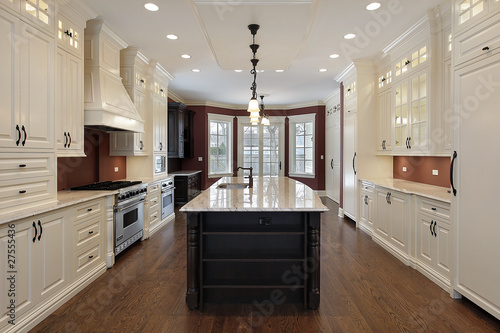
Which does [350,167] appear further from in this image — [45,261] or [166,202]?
[45,261]

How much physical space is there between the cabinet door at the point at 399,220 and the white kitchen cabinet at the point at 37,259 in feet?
12.0

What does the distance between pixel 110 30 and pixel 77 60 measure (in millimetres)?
896

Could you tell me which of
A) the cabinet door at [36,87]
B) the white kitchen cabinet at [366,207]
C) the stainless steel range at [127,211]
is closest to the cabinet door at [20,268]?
the cabinet door at [36,87]

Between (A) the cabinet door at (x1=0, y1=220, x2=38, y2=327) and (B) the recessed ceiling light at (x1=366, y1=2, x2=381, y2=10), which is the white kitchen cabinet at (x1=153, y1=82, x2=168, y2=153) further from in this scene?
(B) the recessed ceiling light at (x1=366, y1=2, x2=381, y2=10)

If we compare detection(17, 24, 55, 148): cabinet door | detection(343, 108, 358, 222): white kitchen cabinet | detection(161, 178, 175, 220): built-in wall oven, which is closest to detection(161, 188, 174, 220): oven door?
detection(161, 178, 175, 220): built-in wall oven

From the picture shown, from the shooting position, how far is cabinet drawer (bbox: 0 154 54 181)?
82.1 inches

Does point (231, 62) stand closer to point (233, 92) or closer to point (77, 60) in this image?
point (77, 60)

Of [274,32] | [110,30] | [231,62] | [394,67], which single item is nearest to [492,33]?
[274,32]

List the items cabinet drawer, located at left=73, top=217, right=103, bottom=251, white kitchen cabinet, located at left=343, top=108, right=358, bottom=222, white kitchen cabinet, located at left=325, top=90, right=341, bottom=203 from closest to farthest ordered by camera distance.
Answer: cabinet drawer, located at left=73, top=217, right=103, bottom=251
white kitchen cabinet, located at left=343, top=108, right=358, bottom=222
white kitchen cabinet, located at left=325, top=90, right=341, bottom=203

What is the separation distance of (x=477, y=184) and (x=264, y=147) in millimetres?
7276

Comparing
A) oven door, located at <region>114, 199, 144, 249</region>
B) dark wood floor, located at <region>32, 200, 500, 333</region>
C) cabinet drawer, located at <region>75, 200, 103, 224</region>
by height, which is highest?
cabinet drawer, located at <region>75, 200, 103, 224</region>

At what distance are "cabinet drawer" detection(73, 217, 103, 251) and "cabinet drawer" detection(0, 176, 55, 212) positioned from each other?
0.43m

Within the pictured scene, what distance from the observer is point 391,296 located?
8.76ft

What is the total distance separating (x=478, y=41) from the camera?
7.63ft
